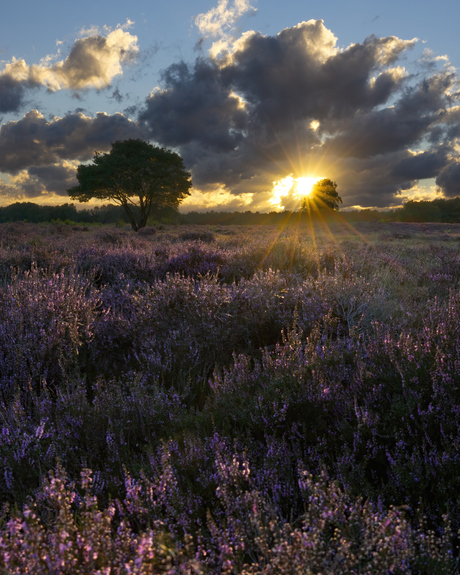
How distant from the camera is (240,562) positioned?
42.2 inches

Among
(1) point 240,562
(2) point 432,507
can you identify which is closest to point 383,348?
(2) point 432,507

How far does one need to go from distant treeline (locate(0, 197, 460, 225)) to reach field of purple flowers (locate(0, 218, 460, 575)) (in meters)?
36.2

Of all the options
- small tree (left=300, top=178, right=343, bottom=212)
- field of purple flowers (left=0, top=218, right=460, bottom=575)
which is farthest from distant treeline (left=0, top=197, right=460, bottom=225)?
field of purple flowers (left=0, top=218, right=460, bottom=575)

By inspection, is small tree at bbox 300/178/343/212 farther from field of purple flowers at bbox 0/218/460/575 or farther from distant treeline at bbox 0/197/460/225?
field of purple flowers at bbox 0/218/460/575

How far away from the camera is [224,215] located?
3578 inches

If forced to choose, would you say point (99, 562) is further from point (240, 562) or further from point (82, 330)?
point (82, 330)

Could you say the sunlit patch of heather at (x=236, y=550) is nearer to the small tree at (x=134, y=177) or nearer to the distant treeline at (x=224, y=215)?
the small tree at (x=134, y=177)

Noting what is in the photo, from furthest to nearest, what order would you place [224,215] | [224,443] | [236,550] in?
[224,215] < [224,443] < [236,550]

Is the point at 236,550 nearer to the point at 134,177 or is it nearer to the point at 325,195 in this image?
the point at 134,177

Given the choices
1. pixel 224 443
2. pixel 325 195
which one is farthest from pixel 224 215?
pixel 224 443

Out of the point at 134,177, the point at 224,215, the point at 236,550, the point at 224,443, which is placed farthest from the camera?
the point at 224,215

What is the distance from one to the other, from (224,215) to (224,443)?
91.3 m

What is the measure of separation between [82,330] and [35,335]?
0.43 metres

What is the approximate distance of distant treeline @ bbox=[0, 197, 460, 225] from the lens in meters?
46.5
